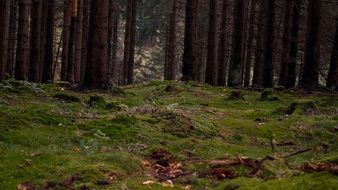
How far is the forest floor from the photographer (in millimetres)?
7539

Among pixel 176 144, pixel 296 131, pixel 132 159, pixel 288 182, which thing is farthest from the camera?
pixel 296 131

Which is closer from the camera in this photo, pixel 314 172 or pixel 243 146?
pixel 314 172

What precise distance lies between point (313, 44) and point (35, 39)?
13.2m

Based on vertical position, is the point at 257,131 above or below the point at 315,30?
below

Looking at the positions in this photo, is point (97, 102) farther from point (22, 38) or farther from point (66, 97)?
point (22, 38)

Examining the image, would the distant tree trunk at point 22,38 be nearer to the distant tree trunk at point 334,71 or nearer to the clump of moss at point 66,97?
the clump of moss at point 66,97

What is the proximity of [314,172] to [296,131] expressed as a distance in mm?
6028

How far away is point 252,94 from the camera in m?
21.9

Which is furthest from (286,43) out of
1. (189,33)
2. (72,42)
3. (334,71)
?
(72,42)

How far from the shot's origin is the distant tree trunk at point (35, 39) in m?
24.8

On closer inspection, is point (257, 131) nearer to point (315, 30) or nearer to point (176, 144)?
point (176, 144)

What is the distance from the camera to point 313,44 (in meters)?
21.3

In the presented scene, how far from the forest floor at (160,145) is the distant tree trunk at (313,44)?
13.9 ft

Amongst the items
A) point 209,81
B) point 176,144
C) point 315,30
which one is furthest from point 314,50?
point 176,144
